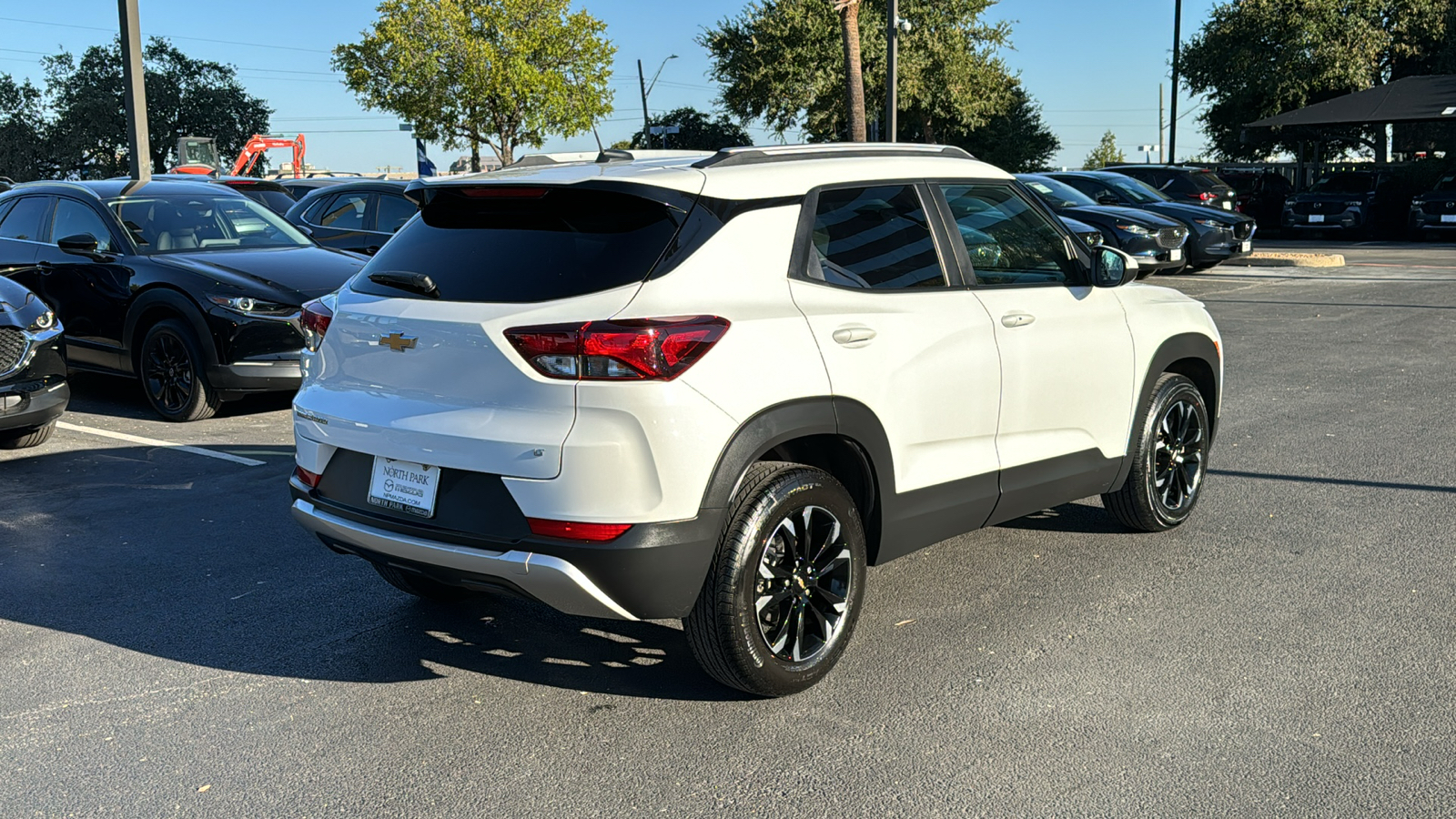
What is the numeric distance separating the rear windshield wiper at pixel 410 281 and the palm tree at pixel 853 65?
21942 millimetres

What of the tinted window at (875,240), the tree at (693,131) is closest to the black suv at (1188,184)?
the tinted window at (875,240)

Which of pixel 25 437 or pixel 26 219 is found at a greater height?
pixel 26 219

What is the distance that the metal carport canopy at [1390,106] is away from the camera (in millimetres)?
31641

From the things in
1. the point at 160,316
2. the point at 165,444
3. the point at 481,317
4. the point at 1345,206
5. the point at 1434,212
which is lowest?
the point at 165,444

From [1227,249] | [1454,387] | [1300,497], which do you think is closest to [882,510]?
[1300,497]

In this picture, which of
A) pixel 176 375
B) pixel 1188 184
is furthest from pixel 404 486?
pixel 1188 184

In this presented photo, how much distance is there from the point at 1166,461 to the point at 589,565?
10.6 ft

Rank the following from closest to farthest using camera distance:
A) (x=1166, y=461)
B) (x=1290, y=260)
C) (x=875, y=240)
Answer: (x=875, y=240), (x=1166, y=461), (x=1290, y=260)

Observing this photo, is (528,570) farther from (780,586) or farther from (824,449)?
(824,449)

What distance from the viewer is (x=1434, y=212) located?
27078 millimetres

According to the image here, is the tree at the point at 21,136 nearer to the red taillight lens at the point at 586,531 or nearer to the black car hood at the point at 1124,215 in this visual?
the black car hood at the point at 1124,215

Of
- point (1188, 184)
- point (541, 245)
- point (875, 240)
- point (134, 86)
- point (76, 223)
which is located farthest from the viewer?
point (1188, 184)

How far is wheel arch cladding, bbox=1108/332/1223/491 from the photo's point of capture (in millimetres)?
5555

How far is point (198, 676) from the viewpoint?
14.4ft
